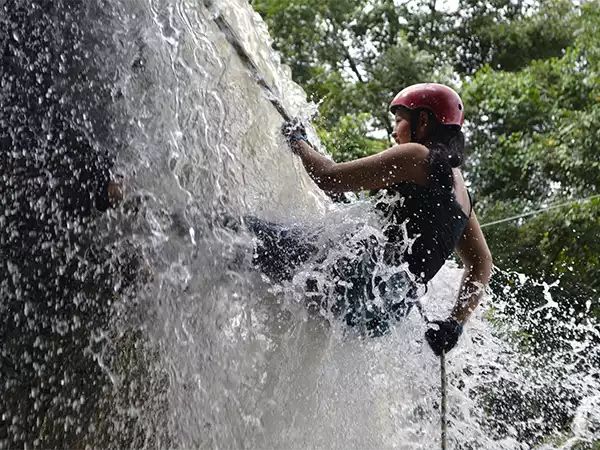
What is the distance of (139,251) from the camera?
2.37 metres

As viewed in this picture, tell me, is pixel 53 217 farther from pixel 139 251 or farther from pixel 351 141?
pixel 351 141

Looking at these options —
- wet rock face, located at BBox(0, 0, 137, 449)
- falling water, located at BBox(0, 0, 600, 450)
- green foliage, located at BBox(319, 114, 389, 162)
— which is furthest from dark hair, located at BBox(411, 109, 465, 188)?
green foliage, located at BBox(319, 114, 389, 162)

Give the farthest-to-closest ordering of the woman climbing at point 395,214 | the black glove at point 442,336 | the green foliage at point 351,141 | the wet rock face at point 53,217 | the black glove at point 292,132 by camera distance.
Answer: the green foliage at point 351,141, the black glove at point 442,336, the black glove at point 292,132, the woman climbing at point 395,214, the wet rock face at point 53,217

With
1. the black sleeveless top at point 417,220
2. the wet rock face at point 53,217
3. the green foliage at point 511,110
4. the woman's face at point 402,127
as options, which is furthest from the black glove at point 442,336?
the green foliage at point 511,110

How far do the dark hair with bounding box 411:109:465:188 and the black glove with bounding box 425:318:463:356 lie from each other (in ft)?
2.44

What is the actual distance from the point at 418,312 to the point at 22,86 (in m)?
1.89

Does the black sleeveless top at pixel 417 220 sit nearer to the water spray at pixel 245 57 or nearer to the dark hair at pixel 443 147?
the dark hair at pixel 443 147

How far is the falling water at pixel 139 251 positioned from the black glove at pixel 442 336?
2.28 ft

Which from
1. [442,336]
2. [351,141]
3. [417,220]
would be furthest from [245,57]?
[351,141]

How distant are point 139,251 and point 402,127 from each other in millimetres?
1344

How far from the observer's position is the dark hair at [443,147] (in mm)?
2871

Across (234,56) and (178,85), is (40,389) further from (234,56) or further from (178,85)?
(234,56)

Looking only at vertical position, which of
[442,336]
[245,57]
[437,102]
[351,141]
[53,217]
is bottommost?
[351,141]

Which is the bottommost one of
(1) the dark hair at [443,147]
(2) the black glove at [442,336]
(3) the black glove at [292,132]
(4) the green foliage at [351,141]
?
(4) the green foliage at [351,141]
